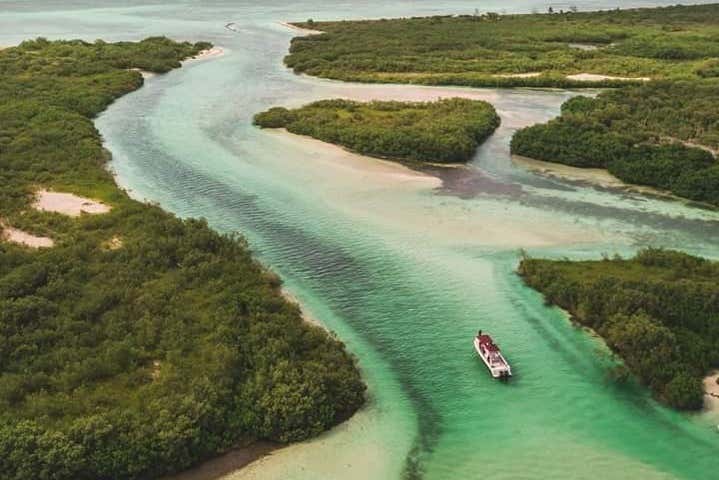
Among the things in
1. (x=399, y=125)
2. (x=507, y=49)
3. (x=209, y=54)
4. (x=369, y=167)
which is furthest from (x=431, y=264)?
(x=209, y=54)

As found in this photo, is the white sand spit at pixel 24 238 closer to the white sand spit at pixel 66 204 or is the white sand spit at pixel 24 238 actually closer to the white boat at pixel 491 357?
the white sand spit at pixel 66 204

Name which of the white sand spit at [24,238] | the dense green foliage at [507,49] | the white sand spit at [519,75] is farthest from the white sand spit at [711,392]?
the white sand spit at [519,75]

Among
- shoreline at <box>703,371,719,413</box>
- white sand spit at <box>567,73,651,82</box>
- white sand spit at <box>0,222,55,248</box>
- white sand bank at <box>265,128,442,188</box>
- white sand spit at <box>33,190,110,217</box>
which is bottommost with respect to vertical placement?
shoreline at <box>703,371,719,413</box>

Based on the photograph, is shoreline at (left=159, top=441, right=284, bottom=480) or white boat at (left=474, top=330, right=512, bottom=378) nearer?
shoreline at (left=159, top=441, right=284, bottom=480)

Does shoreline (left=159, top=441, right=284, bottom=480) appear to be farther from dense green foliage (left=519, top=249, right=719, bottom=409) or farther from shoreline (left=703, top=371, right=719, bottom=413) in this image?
shoreline (left=703, top=371, right=719, bottom=413)

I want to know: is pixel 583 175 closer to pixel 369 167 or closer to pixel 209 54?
pixel 369 167

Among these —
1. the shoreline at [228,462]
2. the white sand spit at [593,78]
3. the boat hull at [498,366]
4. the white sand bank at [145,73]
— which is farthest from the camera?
the white sand bank at [145,73]

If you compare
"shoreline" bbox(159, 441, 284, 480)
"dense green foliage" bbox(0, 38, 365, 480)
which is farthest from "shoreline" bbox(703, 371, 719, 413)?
"shoreline" bbox(159, 441, 284, 480)
